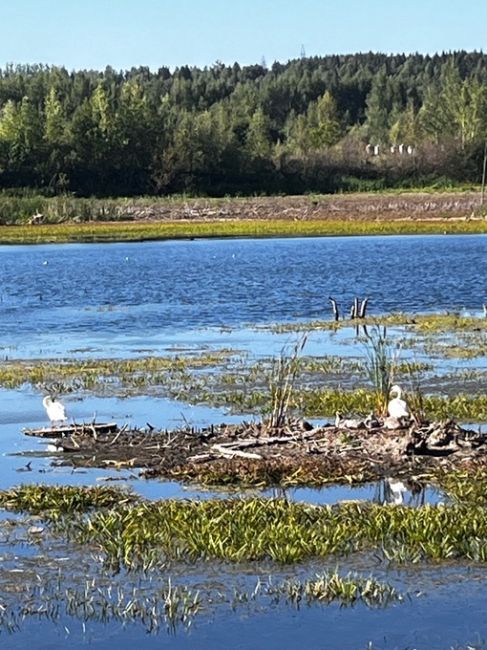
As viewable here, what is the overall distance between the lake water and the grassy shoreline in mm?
5297

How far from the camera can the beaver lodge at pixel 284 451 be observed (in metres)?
15.4

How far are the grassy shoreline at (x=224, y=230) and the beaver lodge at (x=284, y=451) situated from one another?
7373 cm

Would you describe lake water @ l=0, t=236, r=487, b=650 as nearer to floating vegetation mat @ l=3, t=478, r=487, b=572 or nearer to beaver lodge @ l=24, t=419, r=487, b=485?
beaver lodge @ l=24, t=419, r=487, b=485

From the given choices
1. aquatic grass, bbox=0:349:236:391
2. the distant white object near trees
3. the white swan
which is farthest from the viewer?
the distant white object near trees

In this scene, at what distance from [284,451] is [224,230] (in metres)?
80.1

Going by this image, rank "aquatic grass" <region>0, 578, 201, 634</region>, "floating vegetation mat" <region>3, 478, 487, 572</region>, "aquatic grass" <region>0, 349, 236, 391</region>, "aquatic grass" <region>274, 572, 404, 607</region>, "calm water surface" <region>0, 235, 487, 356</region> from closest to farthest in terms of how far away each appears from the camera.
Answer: "aquatic grass" <region>0, 578, 201, 634</region> → "aquatic grass" <region>274, 572, 404, 607</region> → "floating vegetation mat" <region>3, 478, 487, 572</region> → "aquatic grass" <region>0, 349, 236, 391</region> → "calm water surface" <region>0, 235, 487, 356</region>

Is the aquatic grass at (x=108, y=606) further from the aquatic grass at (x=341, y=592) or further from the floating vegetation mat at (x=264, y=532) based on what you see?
the aquatic grass at (x=341, y=592)

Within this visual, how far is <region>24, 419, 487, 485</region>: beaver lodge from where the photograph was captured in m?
15.4

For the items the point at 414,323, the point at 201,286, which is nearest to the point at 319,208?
the point at 201,286

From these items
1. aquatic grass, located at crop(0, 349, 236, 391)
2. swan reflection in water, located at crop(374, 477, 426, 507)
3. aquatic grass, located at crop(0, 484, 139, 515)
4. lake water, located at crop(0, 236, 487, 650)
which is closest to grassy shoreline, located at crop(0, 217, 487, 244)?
lake water, located at crop(0, 236, 487, 650)

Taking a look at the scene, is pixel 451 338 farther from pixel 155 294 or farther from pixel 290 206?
pixel 290 206

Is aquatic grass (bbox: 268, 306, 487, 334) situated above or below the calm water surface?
above

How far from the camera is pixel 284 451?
16.1 m

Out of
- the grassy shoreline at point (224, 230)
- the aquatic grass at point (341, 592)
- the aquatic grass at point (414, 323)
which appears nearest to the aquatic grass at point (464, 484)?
the aquatic grass at point (341, 592)
